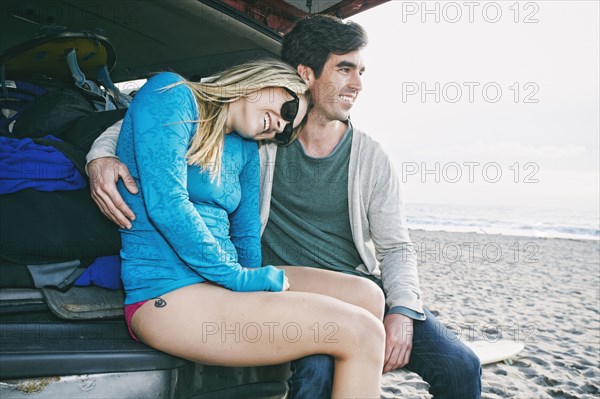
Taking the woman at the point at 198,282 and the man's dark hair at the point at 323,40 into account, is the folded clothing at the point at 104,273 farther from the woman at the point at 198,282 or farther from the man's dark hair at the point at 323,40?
the man's dark hair at the point at 323,40

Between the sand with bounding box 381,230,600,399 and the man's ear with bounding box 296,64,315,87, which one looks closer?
the man's ear with bounding box 296,64,315,87

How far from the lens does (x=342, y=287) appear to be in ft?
5.43

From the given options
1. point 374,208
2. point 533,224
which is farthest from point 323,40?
point 533,224

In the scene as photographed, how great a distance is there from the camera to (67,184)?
1.43 metres

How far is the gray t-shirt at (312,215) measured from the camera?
1.95m

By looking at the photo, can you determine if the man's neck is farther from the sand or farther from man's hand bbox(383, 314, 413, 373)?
the sand

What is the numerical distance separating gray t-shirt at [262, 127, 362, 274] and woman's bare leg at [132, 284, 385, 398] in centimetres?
65

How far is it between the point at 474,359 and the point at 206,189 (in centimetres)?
114

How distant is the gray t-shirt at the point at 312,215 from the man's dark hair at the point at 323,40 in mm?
398

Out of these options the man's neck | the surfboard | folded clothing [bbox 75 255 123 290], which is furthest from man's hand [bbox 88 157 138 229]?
the surfboard

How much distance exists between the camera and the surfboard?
3357 millimetres

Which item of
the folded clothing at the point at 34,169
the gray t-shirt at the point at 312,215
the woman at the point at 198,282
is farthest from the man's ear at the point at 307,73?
the folded clothing at the point at 34,169

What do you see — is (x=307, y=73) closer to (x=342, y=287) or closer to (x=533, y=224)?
(x=342, y=287)

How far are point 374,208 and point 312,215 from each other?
281mm
